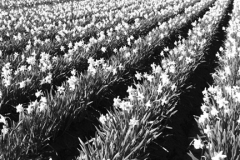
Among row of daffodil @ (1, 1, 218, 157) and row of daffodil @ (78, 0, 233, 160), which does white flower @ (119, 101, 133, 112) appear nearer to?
row of daffodil @ (78, 0, 233, 160)

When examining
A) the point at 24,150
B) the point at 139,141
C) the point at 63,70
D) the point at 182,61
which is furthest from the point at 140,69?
the point at 24,150

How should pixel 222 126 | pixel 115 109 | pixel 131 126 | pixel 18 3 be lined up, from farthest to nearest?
pixel 18 3
pixel 115 109
pixel 222 126
pixel 131 126

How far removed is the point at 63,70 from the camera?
20.9 feet

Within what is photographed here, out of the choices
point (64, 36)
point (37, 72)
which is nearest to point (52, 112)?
point (37, 72)

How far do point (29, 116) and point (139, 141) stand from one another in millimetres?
1538

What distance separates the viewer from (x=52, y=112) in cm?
393

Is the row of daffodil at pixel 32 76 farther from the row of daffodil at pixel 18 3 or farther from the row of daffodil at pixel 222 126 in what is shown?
the row of daffodil at pixel 18 3

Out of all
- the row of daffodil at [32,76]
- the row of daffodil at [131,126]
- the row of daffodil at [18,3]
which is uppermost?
the row of daffodil at [18,3]

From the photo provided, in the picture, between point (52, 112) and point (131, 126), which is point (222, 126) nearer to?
point (131, 126)

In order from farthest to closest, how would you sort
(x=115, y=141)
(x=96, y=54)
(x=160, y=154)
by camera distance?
(x=96, y=54) → (x=160, y=154) → (x=115, y=141)

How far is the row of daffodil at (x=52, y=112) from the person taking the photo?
3.35m

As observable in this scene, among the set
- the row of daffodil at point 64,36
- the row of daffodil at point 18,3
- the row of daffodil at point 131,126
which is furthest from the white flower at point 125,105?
the row of daffodil at point 18,3

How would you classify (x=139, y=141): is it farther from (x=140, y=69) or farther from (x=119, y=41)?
(x=119, y=41)

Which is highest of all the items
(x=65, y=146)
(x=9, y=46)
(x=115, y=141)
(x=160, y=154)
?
(x=9, y=46)
